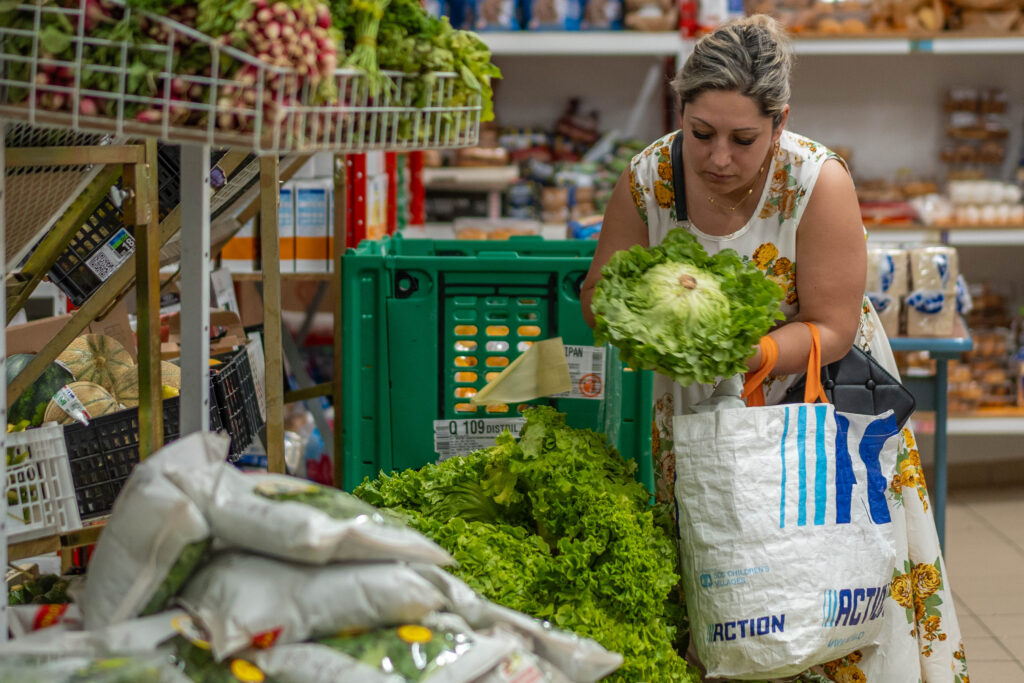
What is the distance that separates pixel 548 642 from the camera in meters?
1.41

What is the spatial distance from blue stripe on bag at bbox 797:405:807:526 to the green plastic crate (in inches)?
27.1

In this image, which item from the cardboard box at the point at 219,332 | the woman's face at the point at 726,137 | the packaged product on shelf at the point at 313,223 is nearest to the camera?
the woman's face at the point at 726,137

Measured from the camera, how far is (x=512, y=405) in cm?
244

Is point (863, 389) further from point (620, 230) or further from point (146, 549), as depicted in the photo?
point (146, 549)

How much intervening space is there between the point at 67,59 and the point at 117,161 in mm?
341

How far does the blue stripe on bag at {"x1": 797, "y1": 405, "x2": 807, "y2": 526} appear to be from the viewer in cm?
173

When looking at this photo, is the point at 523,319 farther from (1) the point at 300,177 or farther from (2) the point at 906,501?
(1) the point at 300,177

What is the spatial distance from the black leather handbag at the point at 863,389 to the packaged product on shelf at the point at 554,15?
3.06m

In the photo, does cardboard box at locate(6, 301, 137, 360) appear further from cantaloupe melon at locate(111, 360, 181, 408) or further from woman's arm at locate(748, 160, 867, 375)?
woman's arm at locate(748, 160, 867, 375)

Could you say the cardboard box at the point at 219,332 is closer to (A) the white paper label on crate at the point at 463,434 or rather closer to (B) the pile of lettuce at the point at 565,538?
(A) the white paper label on crate at the point at 463,434

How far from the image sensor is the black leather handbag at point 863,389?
1.94 metres

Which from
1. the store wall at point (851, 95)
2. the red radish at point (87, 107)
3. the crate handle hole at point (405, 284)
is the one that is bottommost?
the crate handle hole at point (405, 284)

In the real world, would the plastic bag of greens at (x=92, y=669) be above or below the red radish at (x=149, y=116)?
below

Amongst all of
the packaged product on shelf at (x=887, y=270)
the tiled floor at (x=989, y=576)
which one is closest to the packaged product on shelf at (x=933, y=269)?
the packaged product on shelf at (x=887, y=270)
